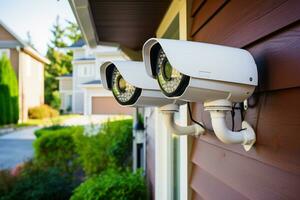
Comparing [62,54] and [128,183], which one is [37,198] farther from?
[62,54]

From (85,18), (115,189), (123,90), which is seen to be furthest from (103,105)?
(123,90)

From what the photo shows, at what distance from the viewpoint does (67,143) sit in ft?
24.5

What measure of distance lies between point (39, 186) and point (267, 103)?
5190 mm

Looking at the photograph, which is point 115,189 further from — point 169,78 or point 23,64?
point 23,64

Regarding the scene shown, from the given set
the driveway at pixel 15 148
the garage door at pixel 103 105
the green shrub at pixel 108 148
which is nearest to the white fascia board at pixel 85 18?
the green shrub at pixel 108 148

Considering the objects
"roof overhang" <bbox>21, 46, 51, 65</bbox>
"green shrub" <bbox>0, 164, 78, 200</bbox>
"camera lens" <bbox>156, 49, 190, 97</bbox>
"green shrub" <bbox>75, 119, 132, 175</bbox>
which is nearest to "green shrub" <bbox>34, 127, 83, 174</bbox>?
"green shrub" <bbox>75, 119, 132, 175</bbox>

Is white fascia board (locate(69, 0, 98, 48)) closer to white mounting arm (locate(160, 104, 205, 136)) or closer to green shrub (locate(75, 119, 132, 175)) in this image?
white mounting arm (locate(160, 104, 205, 136))

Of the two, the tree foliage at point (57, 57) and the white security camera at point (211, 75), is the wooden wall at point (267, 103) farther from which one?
the tree foliage at point (57, 57)

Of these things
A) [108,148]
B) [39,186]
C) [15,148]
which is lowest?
[15,148]

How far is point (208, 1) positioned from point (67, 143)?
21.6 ft

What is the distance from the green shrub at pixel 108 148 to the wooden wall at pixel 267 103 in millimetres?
5135

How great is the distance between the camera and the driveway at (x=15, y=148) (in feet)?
31.2

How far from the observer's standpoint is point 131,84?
129 centimetres

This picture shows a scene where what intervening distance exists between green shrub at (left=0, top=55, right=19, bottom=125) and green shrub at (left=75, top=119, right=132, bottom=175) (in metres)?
11.1
